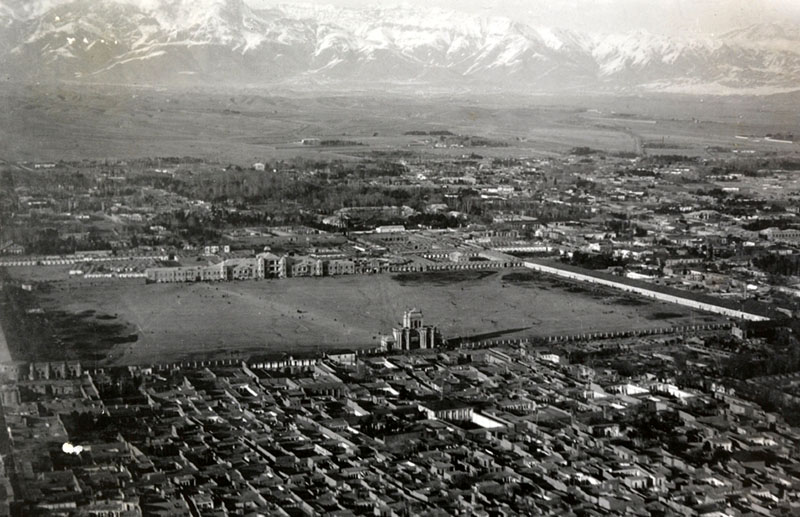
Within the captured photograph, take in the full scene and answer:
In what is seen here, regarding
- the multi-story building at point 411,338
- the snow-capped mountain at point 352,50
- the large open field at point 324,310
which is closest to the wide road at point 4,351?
the large open field at point 324,310

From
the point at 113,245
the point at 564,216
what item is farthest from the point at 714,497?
the point at 564,216

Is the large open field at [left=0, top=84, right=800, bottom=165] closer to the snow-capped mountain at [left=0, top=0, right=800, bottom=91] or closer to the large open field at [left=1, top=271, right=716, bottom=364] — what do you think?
the snow-capped mountain at [left=0, top=0, right=800, bottom=91]

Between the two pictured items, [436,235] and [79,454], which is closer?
[79,454]

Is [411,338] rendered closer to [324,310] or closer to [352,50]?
[324,310]

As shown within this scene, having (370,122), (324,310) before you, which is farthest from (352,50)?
(324,310)

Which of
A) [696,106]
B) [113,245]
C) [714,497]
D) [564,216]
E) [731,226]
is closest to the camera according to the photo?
[714,497]

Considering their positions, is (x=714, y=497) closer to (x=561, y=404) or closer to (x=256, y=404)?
(x=561, y=404)

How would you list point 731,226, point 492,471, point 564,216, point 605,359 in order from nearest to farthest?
point 492,471
point 605,359
point 731,226
point 564,216

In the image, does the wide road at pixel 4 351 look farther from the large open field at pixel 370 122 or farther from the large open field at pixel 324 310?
the large open field at pixel 370 122
